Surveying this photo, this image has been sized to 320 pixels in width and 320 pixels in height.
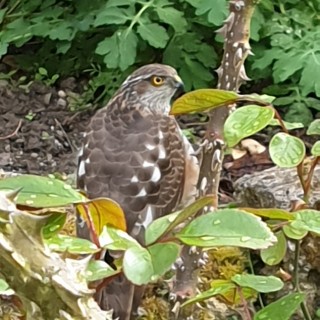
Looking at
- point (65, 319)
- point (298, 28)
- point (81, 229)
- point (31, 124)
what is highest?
point (65, 319)

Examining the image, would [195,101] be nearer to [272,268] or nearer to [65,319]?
[65,319]

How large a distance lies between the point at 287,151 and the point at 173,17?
3950mm

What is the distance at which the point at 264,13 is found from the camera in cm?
553

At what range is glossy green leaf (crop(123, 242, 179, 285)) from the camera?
1.22 metres

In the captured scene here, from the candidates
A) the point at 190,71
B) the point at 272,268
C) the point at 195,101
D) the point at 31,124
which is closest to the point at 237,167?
the point at 190,71

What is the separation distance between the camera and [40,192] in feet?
4.14

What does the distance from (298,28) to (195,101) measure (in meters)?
4.01

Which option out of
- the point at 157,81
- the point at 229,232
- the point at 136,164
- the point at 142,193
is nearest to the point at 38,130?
the point at 157,81

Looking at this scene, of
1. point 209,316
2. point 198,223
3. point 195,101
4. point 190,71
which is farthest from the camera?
point 190,71

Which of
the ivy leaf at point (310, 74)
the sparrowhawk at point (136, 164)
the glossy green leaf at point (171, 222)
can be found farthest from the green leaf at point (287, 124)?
the ivy leaf at point (310, 74)

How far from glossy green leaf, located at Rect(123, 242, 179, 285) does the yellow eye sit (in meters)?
3.23

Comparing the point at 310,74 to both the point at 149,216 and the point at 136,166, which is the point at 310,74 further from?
the point at 149,216

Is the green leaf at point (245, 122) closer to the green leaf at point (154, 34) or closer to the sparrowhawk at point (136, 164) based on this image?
the sparrowhawk at point (136, 164)

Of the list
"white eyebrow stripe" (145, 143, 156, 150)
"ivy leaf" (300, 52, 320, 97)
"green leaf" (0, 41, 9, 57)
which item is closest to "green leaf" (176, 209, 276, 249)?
"white eyebrow stripe" (145, 143, 156, 150)
